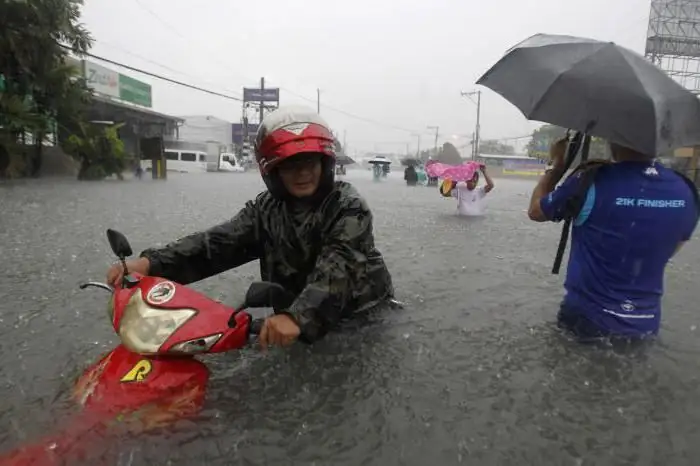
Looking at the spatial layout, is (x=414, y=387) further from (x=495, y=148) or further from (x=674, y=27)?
(x=495, y=148)

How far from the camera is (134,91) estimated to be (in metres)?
38.2

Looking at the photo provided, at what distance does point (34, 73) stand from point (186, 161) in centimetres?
2788

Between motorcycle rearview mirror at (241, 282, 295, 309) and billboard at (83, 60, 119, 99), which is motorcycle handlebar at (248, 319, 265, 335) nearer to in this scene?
motorcycle rearview mirror at (241, 282, 295, 309)

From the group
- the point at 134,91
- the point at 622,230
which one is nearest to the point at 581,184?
the point at 622,230

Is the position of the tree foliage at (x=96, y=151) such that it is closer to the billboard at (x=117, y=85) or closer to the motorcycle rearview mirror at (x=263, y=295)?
the billboard at (x=117, y=85)

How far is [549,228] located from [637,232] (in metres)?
6.90

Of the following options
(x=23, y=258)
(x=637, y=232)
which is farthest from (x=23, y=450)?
(x=23, y=258)

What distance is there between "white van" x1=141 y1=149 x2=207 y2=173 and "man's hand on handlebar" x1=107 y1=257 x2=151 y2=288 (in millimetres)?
43601

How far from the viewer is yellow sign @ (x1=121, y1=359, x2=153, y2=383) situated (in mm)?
1918

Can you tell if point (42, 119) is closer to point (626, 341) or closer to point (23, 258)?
point (23, 258)

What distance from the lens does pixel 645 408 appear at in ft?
7.70

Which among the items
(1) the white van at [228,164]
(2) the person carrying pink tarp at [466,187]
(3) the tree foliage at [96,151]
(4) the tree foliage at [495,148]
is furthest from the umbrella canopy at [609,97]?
(4) the tree foliage at [495,148]

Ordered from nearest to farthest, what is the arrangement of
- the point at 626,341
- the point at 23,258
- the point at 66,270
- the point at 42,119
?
the point at 626,341 < the point at 66,270 < the point at 23,258 < the point at 42,119

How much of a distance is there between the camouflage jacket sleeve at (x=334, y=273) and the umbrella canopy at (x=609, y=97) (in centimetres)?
115
